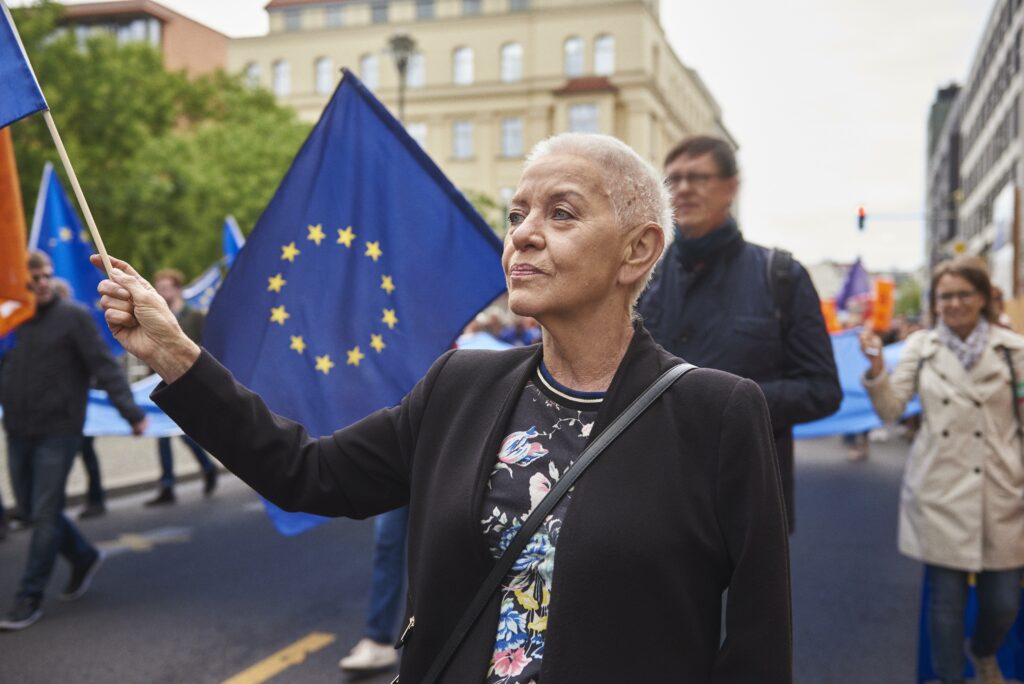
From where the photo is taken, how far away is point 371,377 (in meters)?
3.99

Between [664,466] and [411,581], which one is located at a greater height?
[664,466]

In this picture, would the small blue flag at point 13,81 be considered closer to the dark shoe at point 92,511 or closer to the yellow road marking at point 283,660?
the yellow road marking at point 283,660

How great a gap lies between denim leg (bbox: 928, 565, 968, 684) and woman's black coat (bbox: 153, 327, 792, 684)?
2734mm

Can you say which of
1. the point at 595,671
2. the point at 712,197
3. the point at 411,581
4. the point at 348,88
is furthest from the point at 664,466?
the point at 348,88

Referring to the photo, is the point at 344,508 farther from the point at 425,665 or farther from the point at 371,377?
the point at 371,377

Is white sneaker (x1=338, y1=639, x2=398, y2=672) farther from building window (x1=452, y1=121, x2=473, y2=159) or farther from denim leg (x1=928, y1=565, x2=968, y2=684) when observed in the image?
building window (x1=452, y1=121, x2=473, y2=159)

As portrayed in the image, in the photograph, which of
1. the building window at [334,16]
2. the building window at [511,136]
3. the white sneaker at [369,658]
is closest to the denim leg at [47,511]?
the white sneaker at [369,658]

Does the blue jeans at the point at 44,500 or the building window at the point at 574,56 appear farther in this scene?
the building window at the point at 574,56

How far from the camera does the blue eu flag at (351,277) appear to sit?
385cm

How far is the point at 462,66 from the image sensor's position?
5997 cm

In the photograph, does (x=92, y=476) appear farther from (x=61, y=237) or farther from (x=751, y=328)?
(x=751, y=328)

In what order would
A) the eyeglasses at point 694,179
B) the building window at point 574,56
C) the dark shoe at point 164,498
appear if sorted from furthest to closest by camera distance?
the building window at point 574,56 → the dark shoe at point 164,498 → the eyeglasses at point 694,179

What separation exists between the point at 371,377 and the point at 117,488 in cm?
678

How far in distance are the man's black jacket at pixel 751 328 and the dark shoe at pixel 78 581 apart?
4.44 meters
